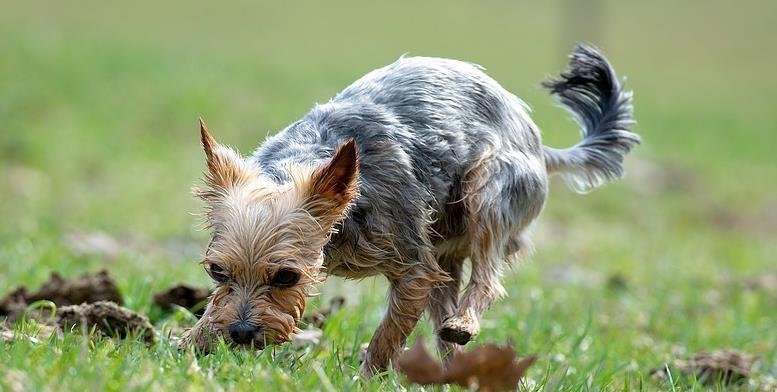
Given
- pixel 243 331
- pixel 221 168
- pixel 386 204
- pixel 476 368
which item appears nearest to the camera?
pixel 476 368

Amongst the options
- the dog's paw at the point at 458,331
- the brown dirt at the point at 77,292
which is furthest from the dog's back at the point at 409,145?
the brown dirt at the point at 77,292

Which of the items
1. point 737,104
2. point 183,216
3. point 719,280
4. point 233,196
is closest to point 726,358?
point 233,196

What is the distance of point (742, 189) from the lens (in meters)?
17.0

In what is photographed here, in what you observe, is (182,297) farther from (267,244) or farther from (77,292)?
(267,244)

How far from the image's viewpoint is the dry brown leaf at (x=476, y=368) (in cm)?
312

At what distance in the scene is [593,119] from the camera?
626 centimetres

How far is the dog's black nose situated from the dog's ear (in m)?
0.62

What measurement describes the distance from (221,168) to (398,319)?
3.50 feet

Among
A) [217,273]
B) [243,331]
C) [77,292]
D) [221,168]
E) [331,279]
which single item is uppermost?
[331,279]

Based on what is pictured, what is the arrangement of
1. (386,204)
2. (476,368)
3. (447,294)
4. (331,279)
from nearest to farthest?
1. (476,368)
2. (386,204)
3. (447,294)
4. (331,279)

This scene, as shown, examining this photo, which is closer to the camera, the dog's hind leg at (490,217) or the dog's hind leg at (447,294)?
the dog's hind leg at (490,217)

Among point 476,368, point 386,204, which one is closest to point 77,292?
point 386,204

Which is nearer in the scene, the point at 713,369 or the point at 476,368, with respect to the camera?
the point at 476,368

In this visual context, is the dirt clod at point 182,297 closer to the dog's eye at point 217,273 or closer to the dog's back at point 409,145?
the dog's back at point 409,145
